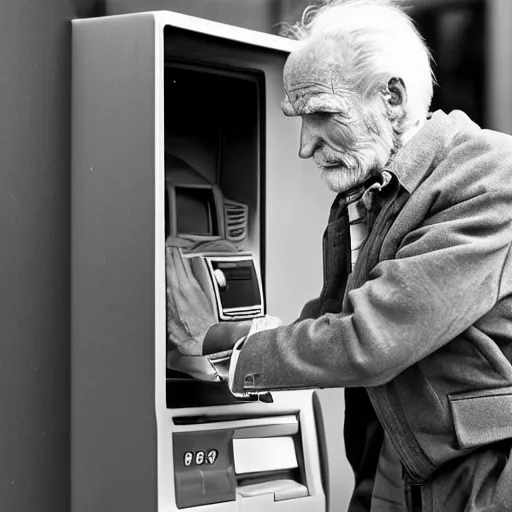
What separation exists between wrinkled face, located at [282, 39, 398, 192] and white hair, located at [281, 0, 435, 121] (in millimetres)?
22

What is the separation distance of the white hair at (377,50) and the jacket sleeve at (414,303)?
303 millimetres

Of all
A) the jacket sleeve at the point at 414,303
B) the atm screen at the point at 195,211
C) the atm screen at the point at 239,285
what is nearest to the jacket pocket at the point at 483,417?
the jacket sleeve at the point at 414,303

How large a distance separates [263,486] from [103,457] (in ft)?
1.52

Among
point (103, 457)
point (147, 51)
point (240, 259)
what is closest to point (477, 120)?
point (240, 259)

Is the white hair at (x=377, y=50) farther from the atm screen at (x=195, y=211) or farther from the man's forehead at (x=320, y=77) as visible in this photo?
the atm screen at (x=195, y=211)

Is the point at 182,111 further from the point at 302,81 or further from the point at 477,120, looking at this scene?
the point at 477,120

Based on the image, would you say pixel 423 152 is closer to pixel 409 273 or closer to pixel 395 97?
A: pixel 395 97

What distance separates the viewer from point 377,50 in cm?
202

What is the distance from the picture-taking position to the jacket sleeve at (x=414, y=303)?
5.92 feet

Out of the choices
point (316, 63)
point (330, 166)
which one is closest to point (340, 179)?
point (330, 166)

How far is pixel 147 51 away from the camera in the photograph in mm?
2438

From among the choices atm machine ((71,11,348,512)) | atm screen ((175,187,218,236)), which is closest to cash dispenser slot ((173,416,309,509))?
atm machine ((71,11,348,512))

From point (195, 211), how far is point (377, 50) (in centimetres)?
93

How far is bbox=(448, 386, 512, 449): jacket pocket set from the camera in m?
1.87
